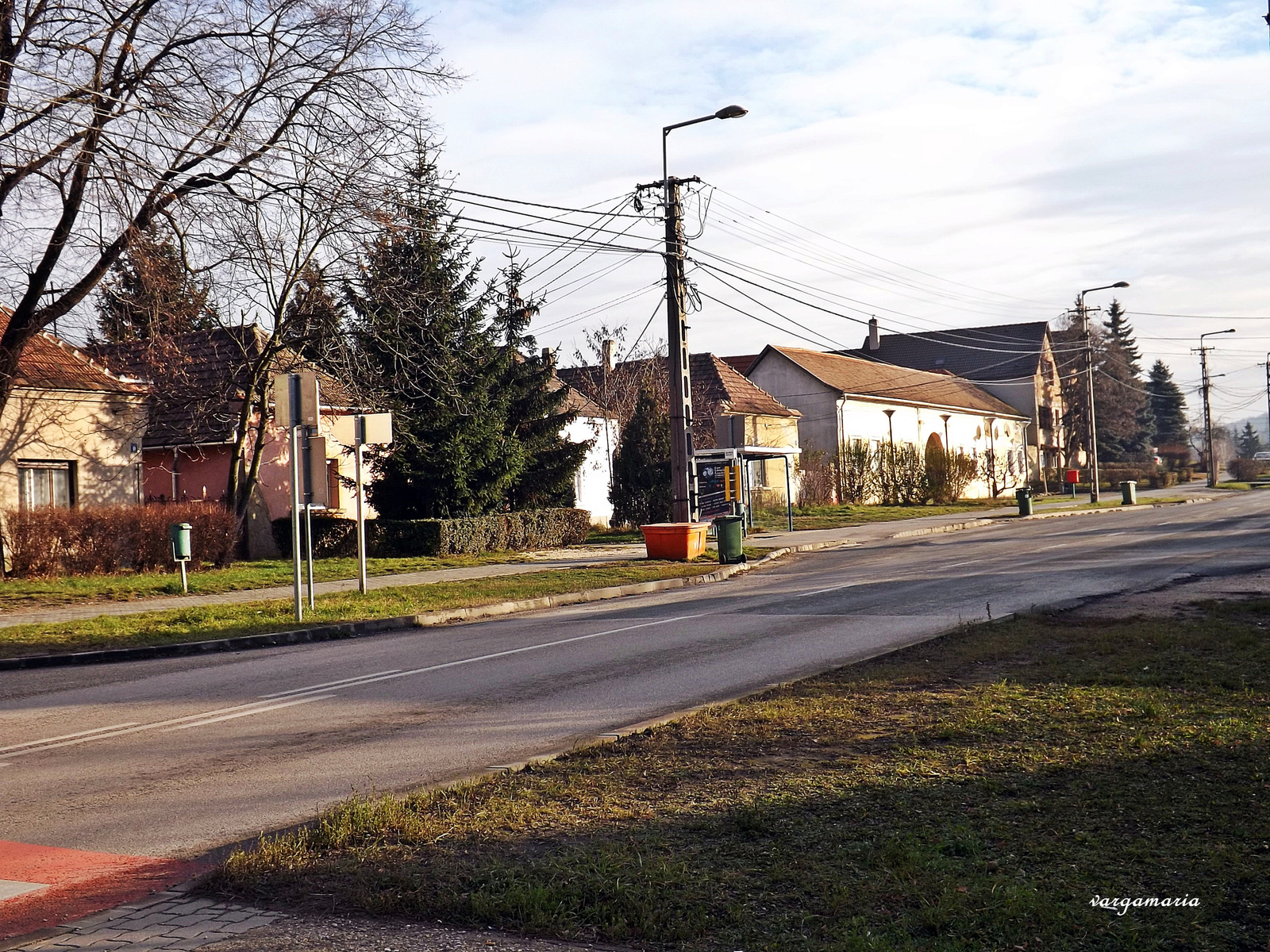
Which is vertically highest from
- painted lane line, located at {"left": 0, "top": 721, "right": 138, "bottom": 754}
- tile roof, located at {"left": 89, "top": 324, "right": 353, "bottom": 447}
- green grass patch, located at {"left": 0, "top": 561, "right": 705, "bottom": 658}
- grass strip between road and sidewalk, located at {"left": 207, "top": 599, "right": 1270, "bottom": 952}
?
tile roof, located at {"left": 89, "top": 324, "right": 353, "bottom": 447}

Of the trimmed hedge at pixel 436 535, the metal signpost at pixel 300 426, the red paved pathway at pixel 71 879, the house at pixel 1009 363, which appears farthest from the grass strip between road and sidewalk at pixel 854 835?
the house at pixel 1009 363

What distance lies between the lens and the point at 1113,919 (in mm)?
3885

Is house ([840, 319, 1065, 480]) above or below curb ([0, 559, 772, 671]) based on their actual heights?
above

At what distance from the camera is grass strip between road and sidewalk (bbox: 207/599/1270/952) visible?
4.00 meters

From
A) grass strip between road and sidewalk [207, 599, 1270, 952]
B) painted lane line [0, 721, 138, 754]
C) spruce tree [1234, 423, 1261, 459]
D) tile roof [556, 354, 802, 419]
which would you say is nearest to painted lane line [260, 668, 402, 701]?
painted lane line [0, 721, 138, 754]

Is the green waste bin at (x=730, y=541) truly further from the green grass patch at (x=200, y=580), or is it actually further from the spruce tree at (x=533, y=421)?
the spruce tree at (x=533, y=421)

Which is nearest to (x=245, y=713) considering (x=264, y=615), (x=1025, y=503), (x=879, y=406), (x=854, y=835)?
(x=854, y=835)

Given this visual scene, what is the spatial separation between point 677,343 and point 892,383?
41222 millimetres

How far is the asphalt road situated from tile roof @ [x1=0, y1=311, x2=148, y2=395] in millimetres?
15248

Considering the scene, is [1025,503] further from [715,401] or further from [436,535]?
[436,535]

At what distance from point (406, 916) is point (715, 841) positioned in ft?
4.49

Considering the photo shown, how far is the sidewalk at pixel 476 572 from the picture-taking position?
16922mm

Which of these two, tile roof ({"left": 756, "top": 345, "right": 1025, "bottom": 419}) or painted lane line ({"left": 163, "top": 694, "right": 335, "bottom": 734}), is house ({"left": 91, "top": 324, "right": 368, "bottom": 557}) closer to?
painted lane line ({"left": 163, "top": 694, "right": 335, "bottom": 734})

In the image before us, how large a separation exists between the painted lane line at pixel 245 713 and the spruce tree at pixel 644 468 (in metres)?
27.8
